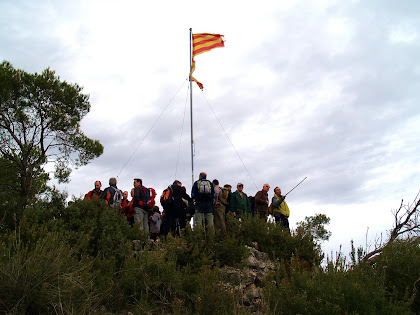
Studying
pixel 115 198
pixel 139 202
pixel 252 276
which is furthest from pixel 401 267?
pixel 115 198

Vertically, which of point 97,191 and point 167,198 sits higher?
point 97,191

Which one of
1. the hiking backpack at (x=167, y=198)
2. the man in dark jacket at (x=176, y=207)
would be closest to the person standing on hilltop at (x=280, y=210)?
the man in dark jacket at (x=176, y=207)

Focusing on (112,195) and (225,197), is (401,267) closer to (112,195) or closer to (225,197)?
(225,197)

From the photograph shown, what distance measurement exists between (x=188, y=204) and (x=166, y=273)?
13.7 ft

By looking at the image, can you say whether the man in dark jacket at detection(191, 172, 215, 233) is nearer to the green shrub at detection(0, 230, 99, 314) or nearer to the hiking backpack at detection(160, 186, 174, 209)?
the hiking backpack at detection(160, 186, 174, 209)

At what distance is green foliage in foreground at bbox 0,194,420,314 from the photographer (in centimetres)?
570

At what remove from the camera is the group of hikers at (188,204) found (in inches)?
422

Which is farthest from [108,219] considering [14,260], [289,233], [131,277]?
[289,233]

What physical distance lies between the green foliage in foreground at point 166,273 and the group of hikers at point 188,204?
97 cm

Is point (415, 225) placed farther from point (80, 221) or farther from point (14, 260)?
point (14, 260)

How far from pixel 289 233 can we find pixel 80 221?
508cm

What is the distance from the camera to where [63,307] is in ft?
18.6

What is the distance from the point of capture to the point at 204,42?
1869 cm

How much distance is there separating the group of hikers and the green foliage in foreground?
3.19 feet
